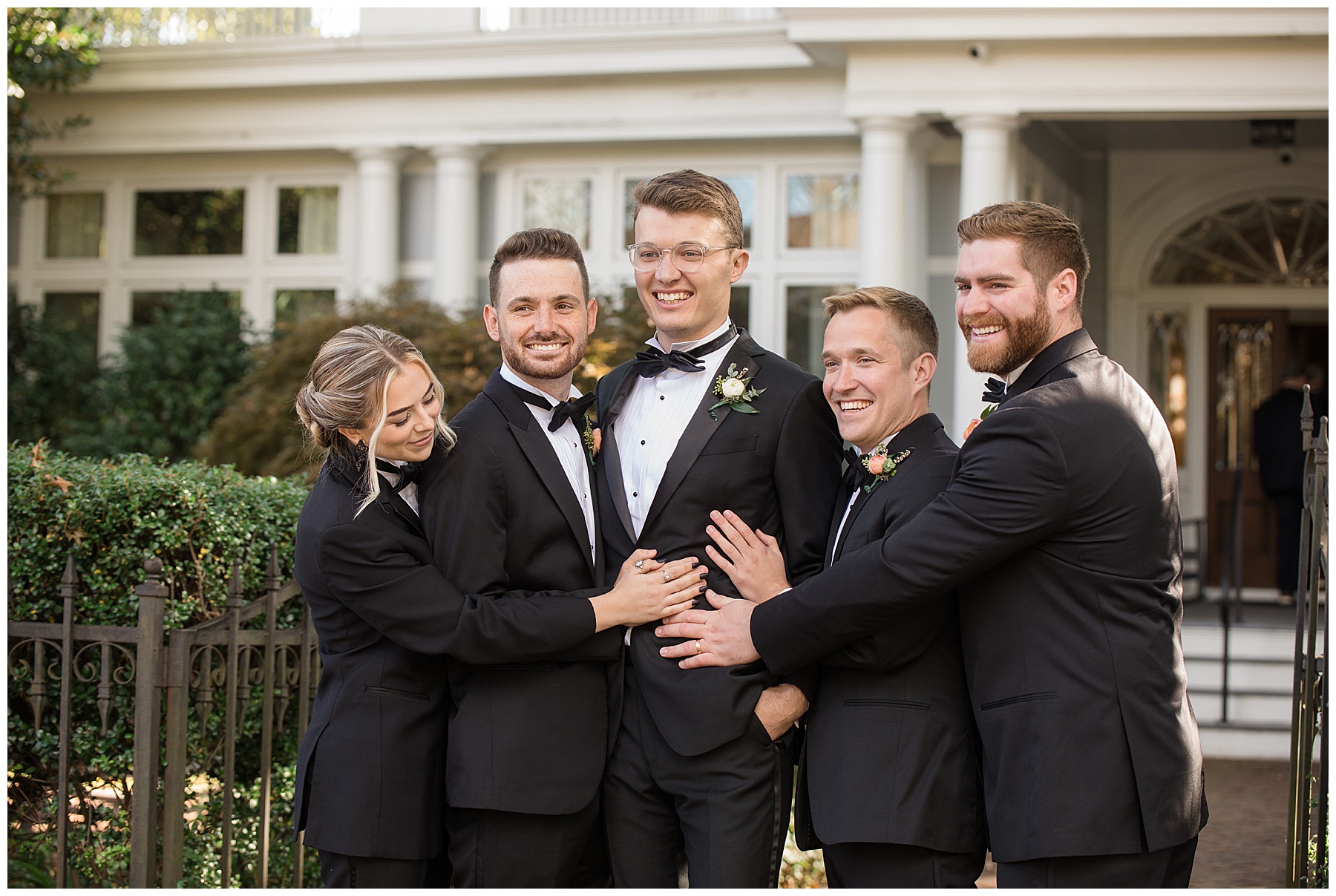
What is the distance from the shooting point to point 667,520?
3.22 m

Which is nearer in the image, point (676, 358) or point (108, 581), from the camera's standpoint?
point (676, 358)

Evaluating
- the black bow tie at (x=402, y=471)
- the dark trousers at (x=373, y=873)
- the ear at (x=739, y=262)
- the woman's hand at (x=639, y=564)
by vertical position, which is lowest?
the dark trousers at (x=373, y=873)

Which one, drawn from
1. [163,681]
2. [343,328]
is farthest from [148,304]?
[163,681]

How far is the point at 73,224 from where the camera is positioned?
498 inches

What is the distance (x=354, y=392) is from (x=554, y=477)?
56cm

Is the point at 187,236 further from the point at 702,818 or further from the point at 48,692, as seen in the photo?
the point at 702,818

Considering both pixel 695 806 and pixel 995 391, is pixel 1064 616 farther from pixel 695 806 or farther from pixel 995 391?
pixel 695 806

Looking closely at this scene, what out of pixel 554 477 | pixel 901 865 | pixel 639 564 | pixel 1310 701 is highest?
pixel 554 477

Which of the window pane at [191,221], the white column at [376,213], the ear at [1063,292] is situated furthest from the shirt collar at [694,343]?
the window pane at [191,221]

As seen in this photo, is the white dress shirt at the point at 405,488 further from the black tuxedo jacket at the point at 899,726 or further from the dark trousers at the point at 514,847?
the black tuxedo jacket at the point at 899,726

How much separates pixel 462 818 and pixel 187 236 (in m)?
10.6

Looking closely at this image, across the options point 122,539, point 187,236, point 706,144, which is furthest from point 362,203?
point 122,539

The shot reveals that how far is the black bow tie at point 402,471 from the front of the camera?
3.21 m

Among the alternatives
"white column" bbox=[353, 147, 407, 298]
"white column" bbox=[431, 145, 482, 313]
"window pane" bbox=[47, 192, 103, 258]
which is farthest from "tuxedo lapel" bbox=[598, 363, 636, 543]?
"window pane" bbox=[47, 192, 103, 258]
